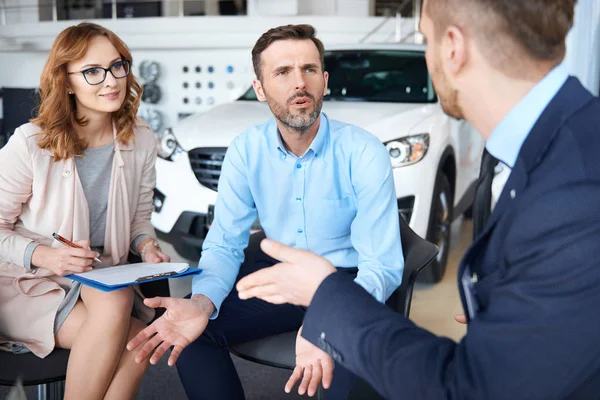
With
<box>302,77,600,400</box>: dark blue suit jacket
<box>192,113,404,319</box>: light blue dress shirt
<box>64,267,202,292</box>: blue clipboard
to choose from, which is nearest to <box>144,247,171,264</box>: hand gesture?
<box>192,113,404,319</box>: light blue dress shirt

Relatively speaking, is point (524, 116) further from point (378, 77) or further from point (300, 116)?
point (378, 77)

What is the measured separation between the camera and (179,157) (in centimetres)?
366

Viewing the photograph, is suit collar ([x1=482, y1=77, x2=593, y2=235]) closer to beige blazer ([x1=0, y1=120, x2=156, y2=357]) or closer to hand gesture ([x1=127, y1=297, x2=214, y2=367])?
hand gesture ([x1=127, y1=297, x2=214, y2=367])

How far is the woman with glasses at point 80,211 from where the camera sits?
1755mm

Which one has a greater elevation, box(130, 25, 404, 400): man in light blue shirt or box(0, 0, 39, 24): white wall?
box(0, 0, 39, 24): white wall

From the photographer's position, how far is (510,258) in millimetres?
910

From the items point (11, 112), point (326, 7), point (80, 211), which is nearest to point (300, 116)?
point (80, 211)

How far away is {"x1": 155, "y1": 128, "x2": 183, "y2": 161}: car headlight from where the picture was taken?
3684 millimetres

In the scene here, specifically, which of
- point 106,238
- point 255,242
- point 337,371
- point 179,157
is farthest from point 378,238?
point 179,157

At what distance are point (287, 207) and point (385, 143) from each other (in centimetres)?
144

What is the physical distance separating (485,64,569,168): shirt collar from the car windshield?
295 centimetres

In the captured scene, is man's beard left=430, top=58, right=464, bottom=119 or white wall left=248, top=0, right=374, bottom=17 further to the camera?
white wall left=248, top=0, right=374, bottom=17

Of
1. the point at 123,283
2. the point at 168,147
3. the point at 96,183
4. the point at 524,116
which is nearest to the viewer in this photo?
the point at 524,116

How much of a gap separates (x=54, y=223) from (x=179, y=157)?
175 centimetres
